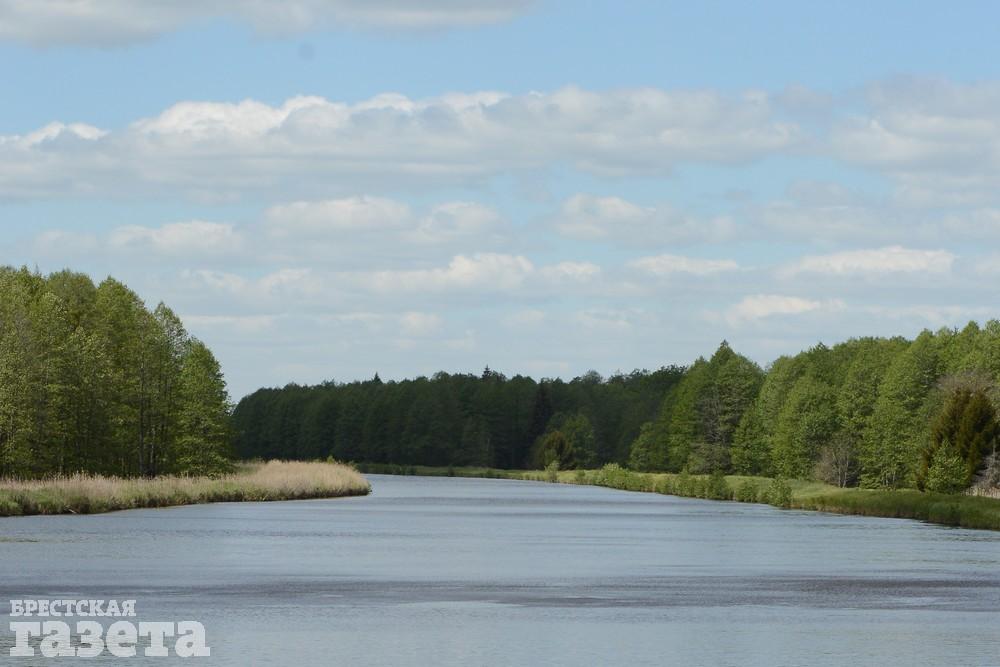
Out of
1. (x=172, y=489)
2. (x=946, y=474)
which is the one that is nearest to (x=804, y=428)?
(x=946, y=474)

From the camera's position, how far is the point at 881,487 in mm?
114438

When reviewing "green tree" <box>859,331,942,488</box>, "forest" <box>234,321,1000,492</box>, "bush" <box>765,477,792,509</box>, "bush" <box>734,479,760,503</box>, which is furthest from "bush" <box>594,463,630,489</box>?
"bush" <box>765,477,792,509</box>

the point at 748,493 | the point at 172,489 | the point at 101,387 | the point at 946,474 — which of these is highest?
the point at 101,387

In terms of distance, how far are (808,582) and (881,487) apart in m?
71.6

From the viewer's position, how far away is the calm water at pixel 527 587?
3005 cm

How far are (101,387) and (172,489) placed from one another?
10.4 metres

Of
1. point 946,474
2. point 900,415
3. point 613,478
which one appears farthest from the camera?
point 613,478

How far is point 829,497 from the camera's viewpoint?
99875mm

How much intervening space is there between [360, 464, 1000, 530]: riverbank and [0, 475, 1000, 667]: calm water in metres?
7.51

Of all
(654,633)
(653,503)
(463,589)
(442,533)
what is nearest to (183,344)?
(653,503)

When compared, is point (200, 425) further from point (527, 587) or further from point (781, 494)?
point (527, 587)

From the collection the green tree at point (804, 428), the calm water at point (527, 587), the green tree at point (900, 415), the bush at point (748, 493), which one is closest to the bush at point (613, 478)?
the green tree at point (804, 428)

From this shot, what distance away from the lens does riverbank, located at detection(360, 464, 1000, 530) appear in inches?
3219

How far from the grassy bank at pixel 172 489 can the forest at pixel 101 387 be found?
7.95ft
